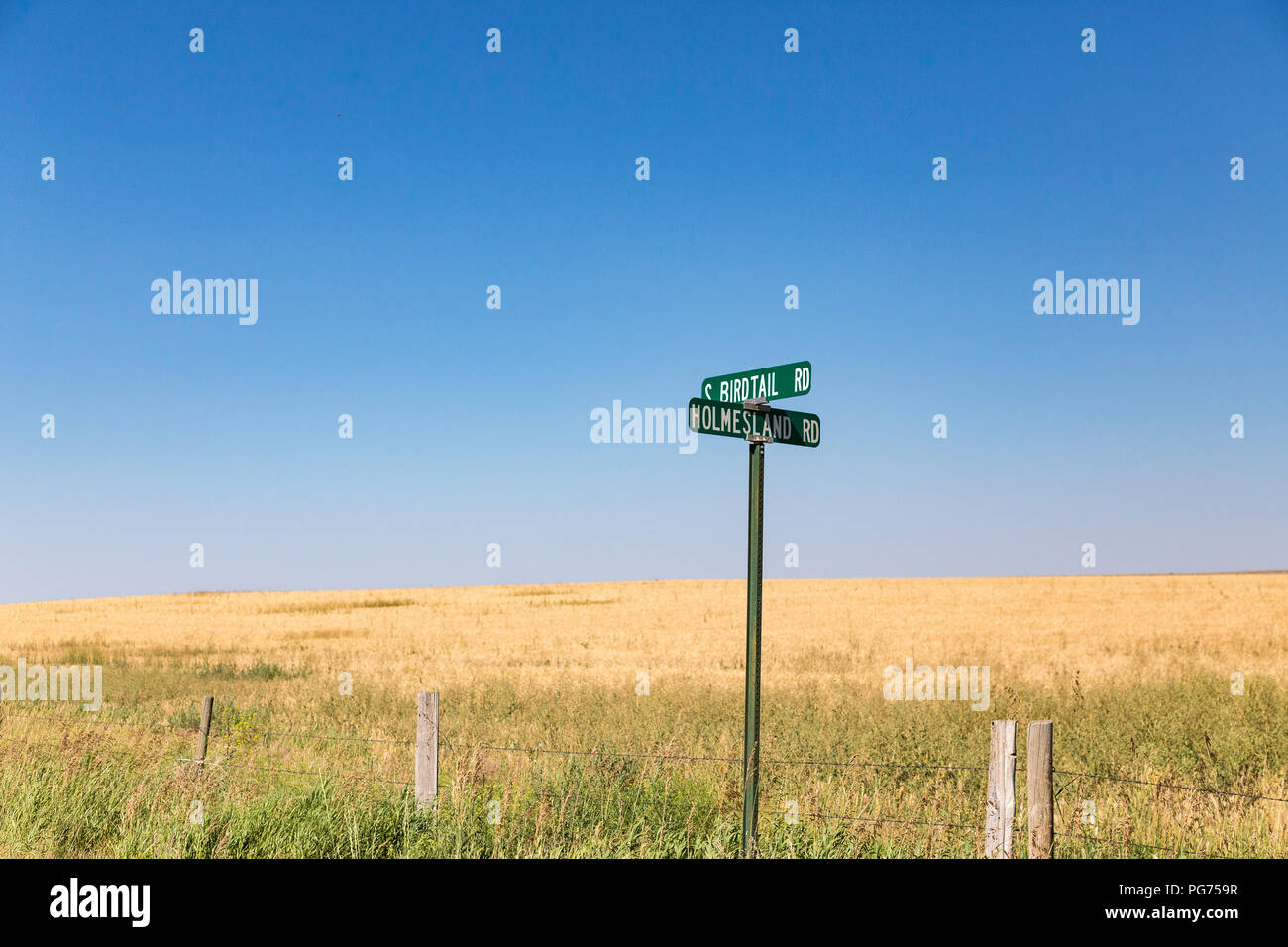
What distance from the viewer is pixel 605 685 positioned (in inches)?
599

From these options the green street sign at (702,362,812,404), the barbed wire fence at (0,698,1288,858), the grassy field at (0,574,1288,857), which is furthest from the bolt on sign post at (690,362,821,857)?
the barbed wire fence at (0,698,1288,858)

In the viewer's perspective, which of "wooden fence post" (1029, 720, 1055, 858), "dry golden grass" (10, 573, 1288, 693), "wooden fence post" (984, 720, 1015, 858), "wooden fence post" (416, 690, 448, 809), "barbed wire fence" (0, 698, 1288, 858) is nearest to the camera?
"wooden fence post" (1029, 720, 1055, 858)

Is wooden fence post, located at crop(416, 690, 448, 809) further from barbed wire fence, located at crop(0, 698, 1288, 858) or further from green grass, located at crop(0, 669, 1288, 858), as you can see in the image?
green grass, located at crop(0, 669, 1288, 858)

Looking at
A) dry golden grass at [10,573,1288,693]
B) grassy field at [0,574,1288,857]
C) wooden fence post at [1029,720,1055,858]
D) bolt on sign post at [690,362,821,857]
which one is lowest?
dry golden grass at [10,573,1288,693]

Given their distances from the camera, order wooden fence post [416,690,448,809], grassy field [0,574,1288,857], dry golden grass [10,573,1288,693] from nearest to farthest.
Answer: grassy field [0,574,1288,857], wooden fence post [416,690,448,809], dry golden grass [10,573,1288,693]

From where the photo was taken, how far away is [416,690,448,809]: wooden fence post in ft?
21.4

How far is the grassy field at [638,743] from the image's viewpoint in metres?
5.47

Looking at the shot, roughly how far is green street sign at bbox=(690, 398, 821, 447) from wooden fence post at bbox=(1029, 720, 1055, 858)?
2.22 meters

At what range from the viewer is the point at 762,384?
536cm

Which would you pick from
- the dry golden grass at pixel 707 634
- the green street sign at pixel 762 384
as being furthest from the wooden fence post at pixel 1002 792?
the dry golden grass at pixel 707 634

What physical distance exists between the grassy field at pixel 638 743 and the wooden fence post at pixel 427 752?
0.23 metres
